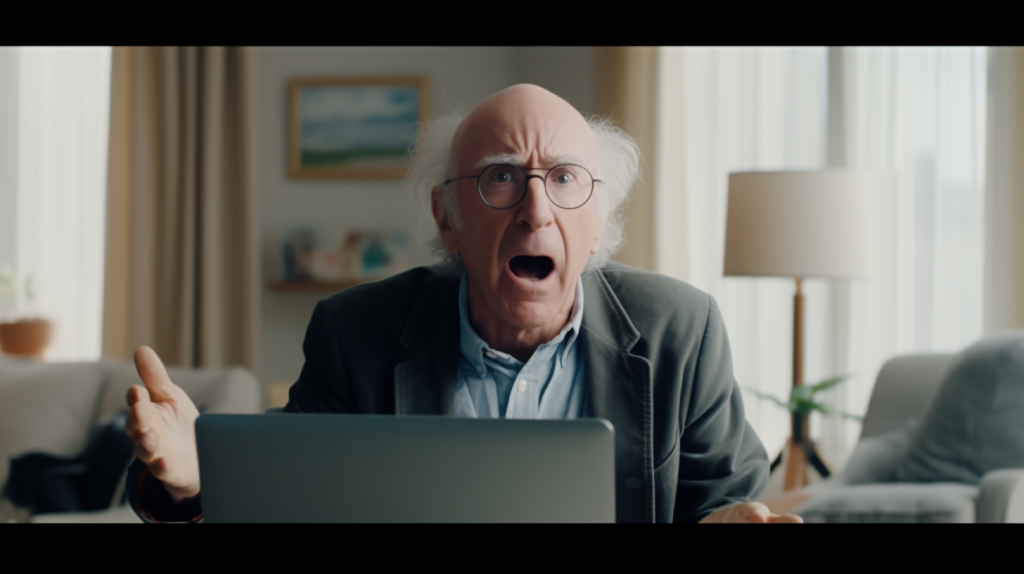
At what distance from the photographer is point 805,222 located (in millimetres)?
2326

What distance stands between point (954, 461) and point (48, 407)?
2501mm

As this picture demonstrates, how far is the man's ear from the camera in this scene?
990mm

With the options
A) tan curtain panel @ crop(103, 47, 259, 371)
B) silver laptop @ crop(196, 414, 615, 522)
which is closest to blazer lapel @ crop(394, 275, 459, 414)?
silver laptop @ crop(196, 414, 615, 522)

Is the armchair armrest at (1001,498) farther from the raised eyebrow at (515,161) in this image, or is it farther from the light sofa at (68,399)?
the light sofa at (68,399)

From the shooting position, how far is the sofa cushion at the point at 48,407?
2.34 metres

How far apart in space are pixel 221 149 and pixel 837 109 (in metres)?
2.81

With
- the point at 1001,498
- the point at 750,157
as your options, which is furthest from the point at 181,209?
the point at 1001,498

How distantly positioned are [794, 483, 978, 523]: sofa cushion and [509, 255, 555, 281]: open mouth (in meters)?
0.97

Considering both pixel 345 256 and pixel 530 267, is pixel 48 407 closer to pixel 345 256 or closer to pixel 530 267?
pixel 345 256

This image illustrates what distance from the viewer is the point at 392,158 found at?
3938 millimetres

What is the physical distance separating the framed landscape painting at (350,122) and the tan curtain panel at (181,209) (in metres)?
0.28

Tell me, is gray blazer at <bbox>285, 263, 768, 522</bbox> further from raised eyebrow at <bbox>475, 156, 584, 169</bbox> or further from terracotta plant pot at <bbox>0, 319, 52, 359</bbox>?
terracotta plant pot at <bbox>0, 319, 52, 359</bbox>
